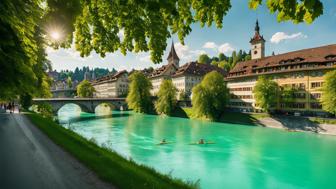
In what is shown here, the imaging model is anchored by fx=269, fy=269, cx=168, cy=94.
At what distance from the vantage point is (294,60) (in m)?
48.6

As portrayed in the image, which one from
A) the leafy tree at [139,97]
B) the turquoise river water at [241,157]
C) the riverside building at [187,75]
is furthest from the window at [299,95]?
the leafy tree at [139,97]

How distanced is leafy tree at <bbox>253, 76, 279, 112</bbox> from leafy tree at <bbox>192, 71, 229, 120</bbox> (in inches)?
342

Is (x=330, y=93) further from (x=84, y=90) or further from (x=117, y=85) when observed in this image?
(x=84, y=90)

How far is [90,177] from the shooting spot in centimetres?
854

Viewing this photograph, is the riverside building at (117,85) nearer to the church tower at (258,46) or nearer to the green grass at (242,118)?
the church tower at (258,46)

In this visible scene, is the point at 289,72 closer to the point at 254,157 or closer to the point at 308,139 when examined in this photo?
the point at 308,139

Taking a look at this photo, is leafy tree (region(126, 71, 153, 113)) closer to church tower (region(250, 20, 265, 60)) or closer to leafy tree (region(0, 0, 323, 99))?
church tower (region(250, 20, 265, 60))

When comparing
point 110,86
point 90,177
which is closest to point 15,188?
point 90,177

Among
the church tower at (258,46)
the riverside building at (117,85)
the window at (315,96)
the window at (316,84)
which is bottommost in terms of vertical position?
the window at (315,96)

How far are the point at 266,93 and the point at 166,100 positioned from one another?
25341 millimetres

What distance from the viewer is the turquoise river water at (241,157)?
18656 mm

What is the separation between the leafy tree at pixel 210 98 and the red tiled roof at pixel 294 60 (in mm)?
5986

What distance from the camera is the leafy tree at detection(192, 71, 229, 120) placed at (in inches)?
2099

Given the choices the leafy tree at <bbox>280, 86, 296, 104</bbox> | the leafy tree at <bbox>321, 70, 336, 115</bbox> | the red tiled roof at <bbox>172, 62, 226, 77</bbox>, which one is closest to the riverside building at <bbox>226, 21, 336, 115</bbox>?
the leafy tree at <bbox>280, 86, 296, 104</bbox>
